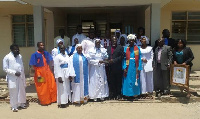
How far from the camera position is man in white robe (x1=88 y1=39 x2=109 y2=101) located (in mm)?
5629

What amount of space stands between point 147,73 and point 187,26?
463 centimetres

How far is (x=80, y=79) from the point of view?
18.3 feet

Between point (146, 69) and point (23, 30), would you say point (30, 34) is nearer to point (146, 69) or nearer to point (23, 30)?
point (23, 30)

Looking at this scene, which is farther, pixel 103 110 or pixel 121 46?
pixel 121 46

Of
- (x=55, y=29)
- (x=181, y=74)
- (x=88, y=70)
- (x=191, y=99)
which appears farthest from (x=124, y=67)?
(x=55, y=29)

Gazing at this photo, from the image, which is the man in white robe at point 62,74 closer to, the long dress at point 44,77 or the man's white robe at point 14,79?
the long dress at point 44,77

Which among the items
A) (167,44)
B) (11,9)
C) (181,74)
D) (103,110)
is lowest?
(103,110)

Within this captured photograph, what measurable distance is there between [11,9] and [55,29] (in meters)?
2.03

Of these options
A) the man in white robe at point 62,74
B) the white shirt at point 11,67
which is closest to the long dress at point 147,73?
the man in white robe at point 62,74

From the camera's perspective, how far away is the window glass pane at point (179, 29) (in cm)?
943

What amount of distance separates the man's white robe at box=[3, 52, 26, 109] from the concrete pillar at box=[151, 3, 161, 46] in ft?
12.5

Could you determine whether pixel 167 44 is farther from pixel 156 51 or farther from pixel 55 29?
pixel 55 29

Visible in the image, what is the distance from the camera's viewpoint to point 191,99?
5785 mm

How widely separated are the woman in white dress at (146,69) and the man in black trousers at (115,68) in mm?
620
